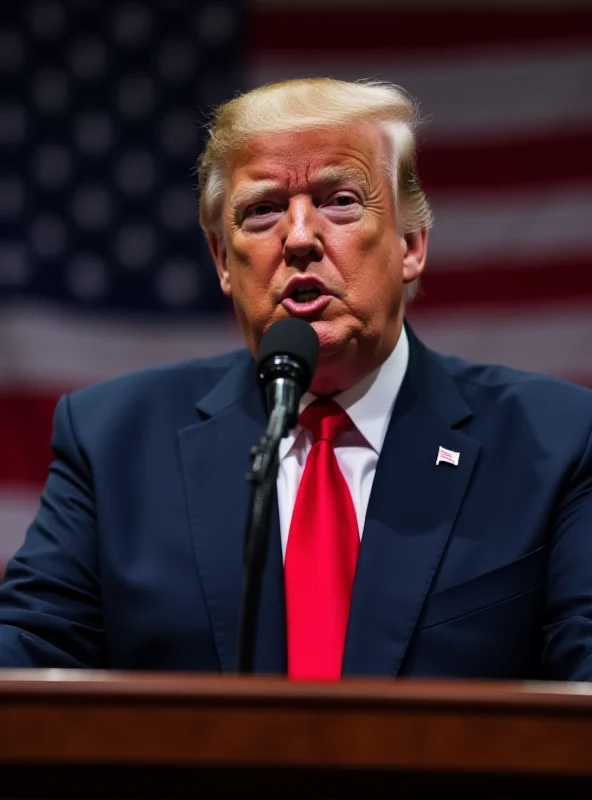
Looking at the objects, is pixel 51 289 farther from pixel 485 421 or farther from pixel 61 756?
pixel 61 756

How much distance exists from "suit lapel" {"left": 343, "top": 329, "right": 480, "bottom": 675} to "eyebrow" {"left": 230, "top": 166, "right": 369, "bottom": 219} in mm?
305

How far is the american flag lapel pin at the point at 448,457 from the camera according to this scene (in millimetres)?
1841

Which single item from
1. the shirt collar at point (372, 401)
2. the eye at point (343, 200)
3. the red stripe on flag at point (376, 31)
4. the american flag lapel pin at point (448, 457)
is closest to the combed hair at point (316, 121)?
the eye at point (343, 200)

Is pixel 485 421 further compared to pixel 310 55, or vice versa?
pixel 310 55

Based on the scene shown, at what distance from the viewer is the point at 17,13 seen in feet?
10.7

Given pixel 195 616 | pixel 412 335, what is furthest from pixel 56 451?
pixel 412 335

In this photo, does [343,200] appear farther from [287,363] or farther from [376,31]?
[376,31]

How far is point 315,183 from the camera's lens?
1846 mm

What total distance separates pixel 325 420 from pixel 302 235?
28 centimetres

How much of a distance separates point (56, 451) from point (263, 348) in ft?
2.20

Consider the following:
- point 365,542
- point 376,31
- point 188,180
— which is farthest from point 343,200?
point 376,31

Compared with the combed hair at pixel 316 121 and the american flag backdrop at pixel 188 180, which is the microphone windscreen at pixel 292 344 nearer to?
the combed hair at pixel 316 121

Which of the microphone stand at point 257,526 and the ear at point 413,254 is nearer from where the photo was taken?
the microphone stand at point 257,526

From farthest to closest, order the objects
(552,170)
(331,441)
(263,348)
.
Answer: (552,170) → (331,441) → (263,348)
